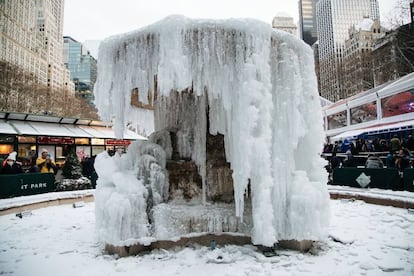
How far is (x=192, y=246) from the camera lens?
482cm

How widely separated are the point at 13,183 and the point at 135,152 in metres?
5.95

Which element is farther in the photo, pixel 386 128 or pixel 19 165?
pixel 386 128

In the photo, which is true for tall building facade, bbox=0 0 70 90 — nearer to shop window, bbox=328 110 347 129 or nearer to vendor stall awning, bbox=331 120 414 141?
vendor stall awning, bbox=331 120 414 141

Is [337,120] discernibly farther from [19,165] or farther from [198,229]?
[19,165]

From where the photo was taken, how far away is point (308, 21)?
553ft

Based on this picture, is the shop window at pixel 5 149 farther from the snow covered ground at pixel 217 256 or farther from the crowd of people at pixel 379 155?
the crowd of people at pixel 379 155

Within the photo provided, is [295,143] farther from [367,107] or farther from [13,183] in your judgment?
[367,107]

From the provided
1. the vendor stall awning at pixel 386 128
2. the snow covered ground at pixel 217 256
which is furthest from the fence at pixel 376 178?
the vendor stall awning at pixel 386 128

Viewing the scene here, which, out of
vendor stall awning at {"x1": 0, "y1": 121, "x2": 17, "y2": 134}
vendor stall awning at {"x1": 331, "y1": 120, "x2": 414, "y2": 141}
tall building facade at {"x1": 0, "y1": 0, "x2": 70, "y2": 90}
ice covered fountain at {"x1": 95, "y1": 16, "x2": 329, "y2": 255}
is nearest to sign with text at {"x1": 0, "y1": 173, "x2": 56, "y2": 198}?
tall building facade at {"x1": 0, "y1": 0, "x2": 70, "y2": 90}

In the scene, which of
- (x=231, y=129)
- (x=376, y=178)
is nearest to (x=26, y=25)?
(x=231, y=129)

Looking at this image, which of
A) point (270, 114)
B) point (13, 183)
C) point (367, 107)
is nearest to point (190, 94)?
point (270, 114)

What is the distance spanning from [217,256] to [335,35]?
85.8 meters

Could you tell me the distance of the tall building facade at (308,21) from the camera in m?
166

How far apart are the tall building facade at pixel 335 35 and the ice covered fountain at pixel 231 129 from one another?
139 ft
